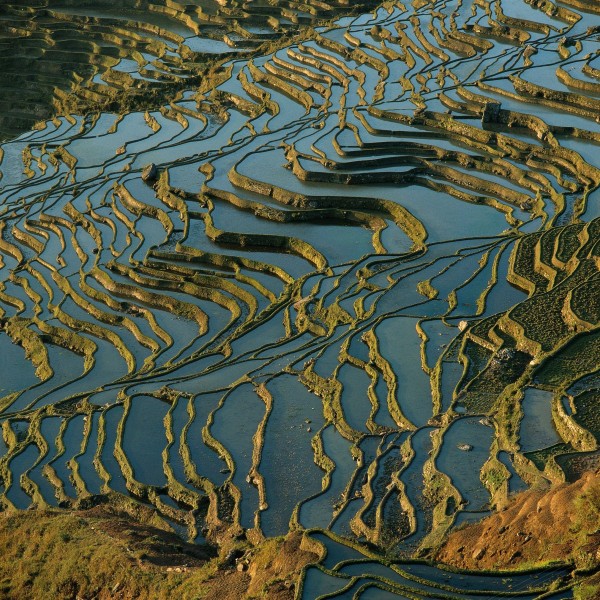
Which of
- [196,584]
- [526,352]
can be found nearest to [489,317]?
[526,352]

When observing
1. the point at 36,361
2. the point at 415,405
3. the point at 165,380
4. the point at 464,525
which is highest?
the point at 464,525

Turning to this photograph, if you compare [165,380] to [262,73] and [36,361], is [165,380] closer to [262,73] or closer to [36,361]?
[36,361]

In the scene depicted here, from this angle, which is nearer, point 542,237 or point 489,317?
point 489,317

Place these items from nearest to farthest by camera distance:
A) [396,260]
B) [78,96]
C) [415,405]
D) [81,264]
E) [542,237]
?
[415,405] < [542,237] < [396,260] < [81,264] < [78,96]

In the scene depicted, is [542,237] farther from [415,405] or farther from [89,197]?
[89,197]

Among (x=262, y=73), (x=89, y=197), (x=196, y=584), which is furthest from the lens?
(x=262, y=73)

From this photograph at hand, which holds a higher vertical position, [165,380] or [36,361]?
[165,380]
